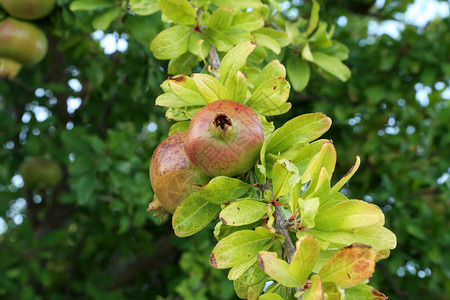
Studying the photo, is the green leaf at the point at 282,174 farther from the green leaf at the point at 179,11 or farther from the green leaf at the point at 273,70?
the green leaf at the point at 179,11

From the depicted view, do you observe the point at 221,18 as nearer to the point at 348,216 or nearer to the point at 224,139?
the point at 224,139

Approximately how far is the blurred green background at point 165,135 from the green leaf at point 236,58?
122 centimetres

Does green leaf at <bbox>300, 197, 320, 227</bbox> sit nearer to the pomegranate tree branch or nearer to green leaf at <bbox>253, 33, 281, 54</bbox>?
the pomegranate tree branch

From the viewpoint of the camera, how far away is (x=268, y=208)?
61 centimetres

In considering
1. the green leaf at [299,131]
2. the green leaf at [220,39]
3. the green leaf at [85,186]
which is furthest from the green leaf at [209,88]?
the green leaf at [85,186]

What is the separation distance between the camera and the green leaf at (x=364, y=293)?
0.59 metres

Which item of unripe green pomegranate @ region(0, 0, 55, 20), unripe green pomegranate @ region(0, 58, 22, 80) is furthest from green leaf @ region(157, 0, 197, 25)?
unripe green pomegranate @ region(0, 58, 22, 80)

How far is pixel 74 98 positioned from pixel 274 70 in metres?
2.21

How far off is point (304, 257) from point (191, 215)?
0.23 meters

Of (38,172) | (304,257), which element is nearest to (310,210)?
(304,257)

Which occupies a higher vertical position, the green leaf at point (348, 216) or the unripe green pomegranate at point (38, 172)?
the green leaf at point (348, 216)

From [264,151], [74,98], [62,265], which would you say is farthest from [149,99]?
[62,265]

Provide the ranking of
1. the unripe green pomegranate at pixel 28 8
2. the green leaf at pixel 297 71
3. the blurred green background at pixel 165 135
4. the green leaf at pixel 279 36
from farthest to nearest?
the blurred green background at pixel 165 135 < the unripe green pomegranate at pixel 28 8 < the green leaf at pixel 297 71 < the green leaf at pixel 279 36

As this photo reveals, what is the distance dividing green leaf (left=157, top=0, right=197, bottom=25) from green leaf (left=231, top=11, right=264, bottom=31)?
0.09m
